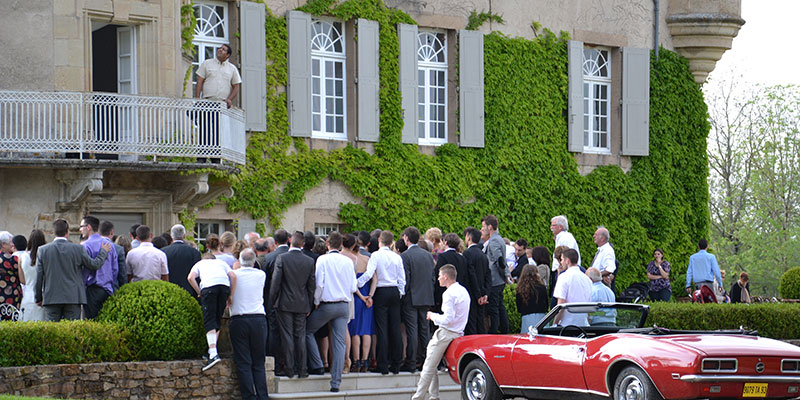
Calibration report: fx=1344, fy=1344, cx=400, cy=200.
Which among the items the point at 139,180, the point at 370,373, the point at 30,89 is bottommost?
the point at 370,373

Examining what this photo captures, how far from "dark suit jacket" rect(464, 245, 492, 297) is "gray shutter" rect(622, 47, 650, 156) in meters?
12.3

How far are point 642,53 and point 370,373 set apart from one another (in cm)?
1453

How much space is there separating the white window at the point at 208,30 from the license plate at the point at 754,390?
1363 centimetres

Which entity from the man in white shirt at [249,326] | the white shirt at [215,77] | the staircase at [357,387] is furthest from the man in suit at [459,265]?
the white shirt at [215,77]

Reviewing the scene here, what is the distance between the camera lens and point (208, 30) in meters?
24.3

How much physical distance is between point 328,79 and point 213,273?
10658 millimetres

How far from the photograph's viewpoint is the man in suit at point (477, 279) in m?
17.9

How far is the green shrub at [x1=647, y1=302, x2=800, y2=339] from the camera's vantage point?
2131 centimetres

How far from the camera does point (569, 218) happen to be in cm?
2869

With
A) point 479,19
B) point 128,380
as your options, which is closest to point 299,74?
point 479,19

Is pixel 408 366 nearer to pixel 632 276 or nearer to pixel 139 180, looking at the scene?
pixel 139 180

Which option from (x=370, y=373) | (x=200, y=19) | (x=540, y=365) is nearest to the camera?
(x=540, y=365)

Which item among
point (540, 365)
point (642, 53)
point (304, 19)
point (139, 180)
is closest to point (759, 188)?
point (642, 53)

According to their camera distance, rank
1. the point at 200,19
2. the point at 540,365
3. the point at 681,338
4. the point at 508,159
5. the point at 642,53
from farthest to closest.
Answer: the point at 642,53, the point at 508,159, the point at 200,19, the point at 540,365, the point at 681,338
